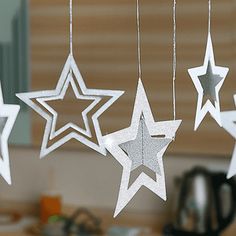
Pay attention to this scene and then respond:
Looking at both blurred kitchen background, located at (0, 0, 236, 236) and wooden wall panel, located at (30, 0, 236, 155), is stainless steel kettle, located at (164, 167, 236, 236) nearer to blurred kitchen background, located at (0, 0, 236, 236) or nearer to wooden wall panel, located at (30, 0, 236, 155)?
blurred kitchen background, located at (0, 0, 236, 236)

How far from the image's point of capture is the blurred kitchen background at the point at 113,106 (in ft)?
5.53

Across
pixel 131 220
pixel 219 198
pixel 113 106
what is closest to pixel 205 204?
pixel 219 198

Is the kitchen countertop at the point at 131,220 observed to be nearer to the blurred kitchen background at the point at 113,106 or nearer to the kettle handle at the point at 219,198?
the blurred kitchen background at the point at 113,106

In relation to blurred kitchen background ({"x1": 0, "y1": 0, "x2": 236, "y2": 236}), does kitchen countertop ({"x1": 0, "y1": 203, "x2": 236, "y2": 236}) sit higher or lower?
lower

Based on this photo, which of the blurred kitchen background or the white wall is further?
the white wall

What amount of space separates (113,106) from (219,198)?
449 mm

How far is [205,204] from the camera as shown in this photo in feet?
5.47

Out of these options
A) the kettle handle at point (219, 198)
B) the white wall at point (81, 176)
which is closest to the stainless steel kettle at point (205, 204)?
the kettle handle at point (219, 198)

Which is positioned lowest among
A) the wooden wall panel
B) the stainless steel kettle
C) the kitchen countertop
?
the kitchen countertop

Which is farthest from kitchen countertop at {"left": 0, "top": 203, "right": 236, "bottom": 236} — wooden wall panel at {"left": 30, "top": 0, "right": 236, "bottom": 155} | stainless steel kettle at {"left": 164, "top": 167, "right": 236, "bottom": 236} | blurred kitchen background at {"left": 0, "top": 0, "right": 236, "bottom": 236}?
wooden wall panel at {"left": 30, "top": 0, "right": 236, "bottom": 155}

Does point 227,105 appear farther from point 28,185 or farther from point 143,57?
point 28,185

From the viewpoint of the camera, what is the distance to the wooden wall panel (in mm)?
1685

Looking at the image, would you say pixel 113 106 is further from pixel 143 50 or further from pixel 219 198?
pixel 219 198

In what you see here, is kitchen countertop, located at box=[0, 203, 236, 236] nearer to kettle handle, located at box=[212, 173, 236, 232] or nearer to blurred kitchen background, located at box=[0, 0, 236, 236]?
blurred kitchen background, located at box=[0, 0, 236, 236]
